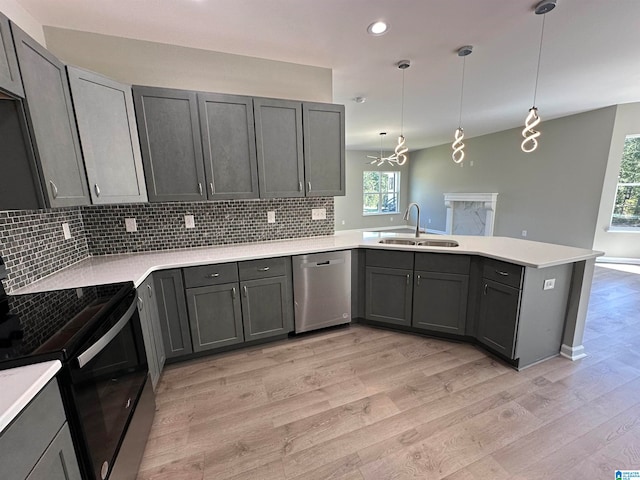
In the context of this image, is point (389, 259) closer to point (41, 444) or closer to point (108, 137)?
point (41, 444)

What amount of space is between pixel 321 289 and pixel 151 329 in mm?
1412

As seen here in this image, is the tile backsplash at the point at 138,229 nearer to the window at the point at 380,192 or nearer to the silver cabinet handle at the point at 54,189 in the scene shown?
the silver cabinet handle at the point at 54,189

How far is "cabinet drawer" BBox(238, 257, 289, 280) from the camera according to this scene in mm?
2289

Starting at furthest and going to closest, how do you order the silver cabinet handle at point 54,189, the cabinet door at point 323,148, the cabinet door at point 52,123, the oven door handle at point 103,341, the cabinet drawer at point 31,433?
the cabinet door at point 323,148 → the silver cabinet handle at point 54,189 → the cabinet door at point 52,123 → the oven door handle at point 103,341 → the cabinet drawer at point 31,433

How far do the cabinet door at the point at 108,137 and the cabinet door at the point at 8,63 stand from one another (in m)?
0.47

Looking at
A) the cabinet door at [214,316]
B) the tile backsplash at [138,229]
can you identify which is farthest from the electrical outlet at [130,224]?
the cabinet door at [214,316]

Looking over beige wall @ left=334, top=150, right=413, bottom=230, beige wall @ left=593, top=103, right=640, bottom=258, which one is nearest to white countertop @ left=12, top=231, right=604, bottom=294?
beige wall @ left=593, top=103, right=640, bottom=258

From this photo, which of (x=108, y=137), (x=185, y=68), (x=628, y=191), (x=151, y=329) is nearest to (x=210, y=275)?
(x=151, y=329)

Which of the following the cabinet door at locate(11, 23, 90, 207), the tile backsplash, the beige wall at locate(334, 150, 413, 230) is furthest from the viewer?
the beige wall at locate(334, 150, 413, 230)

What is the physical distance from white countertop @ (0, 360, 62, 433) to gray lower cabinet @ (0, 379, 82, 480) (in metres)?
0.03

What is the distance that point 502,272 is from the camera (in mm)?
2092

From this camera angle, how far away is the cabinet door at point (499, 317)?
204cm

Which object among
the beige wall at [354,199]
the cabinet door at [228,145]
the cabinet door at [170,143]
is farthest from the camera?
the beige wall at [354,199]

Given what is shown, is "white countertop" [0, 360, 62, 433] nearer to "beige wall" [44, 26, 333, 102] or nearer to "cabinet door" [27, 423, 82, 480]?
"cabinet door" [27, 423, 82, 480]
